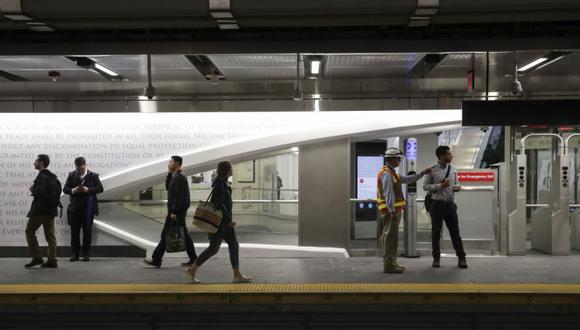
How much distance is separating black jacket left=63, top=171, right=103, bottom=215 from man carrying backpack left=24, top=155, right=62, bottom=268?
0.50 meters

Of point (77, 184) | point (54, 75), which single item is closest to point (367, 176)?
point (77, 184)

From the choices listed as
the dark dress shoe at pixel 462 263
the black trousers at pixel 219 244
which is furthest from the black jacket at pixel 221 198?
the dark dress shoe at pixel 462 263

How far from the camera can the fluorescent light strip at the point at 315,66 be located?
24.3 ft

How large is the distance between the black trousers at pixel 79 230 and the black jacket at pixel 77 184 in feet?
0.33

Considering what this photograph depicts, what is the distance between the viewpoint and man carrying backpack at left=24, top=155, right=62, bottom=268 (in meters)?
7.44

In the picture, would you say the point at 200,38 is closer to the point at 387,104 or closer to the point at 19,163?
the point at 387,104

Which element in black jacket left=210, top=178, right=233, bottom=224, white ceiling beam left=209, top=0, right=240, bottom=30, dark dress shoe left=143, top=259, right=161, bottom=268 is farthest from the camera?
dark dress shoe left=143, top=259, right=161, bottom=268

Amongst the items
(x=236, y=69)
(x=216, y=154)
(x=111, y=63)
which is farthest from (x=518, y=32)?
(x=111, y=63)

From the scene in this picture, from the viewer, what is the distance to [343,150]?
8.60 m

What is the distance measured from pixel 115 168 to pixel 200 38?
3775 millimetres

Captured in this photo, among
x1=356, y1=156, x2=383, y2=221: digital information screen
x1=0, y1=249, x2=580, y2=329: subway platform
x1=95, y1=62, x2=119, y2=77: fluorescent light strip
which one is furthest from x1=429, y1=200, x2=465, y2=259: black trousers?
x1=95, y1=62, x2=119, y2=77: fluorescent light strip

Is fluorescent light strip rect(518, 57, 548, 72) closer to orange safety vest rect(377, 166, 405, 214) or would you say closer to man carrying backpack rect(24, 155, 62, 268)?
orange safety vest rect(377, 166, 405, 214)

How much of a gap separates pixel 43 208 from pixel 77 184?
0.83 m
